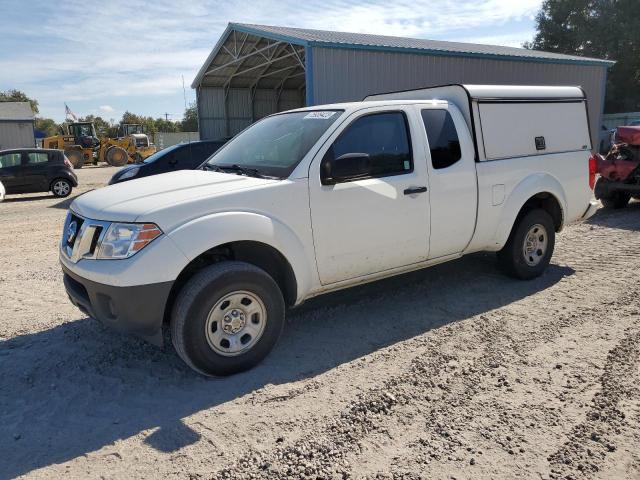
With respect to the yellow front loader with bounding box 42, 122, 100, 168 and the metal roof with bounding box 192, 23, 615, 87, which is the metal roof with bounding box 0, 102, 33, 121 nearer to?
the yellow front loader with bounding box 42, 122, 100, 168

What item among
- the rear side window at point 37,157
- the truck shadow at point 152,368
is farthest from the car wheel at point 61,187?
the truck shadow at point 152,368

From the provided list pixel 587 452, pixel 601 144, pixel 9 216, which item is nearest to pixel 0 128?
pixel 9 216

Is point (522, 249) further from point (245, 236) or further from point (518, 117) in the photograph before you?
point (245, 236)

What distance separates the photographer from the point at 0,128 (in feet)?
146

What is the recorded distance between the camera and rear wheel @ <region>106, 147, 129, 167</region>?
32125 millimetres

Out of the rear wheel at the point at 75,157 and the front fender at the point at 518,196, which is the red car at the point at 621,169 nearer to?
the front fender at the point at 518,196

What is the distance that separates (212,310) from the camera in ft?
11.5

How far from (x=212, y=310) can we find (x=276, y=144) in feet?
5.44

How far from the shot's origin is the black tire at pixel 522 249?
5.45 m

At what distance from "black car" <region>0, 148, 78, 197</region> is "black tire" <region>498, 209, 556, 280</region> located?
527 inches

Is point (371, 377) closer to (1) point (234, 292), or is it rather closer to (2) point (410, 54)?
(1) point (234, 292)

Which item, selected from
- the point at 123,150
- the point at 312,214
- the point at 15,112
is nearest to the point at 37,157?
the point at 312,214

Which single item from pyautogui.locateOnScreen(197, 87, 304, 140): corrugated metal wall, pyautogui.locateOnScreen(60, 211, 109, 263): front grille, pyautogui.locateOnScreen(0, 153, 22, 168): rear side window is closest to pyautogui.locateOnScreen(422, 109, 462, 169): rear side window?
pyautogui.locateOnScreen(60, 211, 109, 263): front grille

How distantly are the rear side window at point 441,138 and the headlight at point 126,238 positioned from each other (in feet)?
8.36
